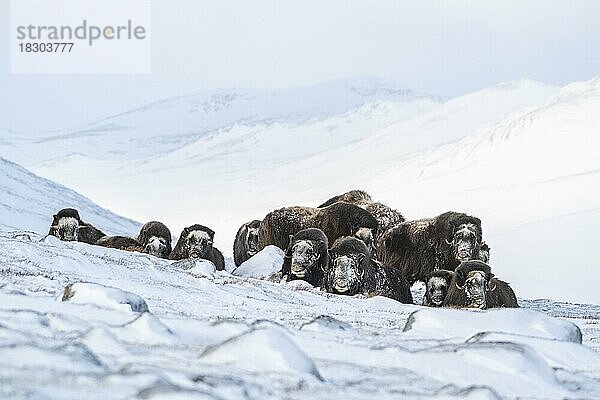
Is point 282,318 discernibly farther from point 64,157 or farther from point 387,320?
point 64,157

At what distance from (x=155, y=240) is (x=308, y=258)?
18.7ft

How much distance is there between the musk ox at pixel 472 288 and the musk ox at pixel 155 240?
784 cm

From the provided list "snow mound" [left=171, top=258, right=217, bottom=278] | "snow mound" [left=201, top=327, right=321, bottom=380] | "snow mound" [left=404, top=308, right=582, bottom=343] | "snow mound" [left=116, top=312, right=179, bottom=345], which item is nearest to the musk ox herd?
"snow mound" [left=171, top=258, right=217, bottom=278]

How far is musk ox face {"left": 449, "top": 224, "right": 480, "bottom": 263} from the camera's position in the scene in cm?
2120

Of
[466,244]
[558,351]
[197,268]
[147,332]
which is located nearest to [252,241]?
[466,244]

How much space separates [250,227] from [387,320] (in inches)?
664

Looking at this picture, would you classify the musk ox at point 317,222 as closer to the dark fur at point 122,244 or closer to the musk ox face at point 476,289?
the dark fur at point 122,244

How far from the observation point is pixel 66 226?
23406 mm

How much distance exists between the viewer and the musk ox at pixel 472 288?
16.9 metres

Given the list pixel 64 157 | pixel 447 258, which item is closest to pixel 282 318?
pixel 447 258

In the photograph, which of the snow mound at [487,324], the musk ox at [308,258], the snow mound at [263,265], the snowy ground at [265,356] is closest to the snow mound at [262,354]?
the snowy ground at [265,356]

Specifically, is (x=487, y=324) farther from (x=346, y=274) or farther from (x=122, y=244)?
Answer: (x=122, y=244)

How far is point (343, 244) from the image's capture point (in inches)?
689

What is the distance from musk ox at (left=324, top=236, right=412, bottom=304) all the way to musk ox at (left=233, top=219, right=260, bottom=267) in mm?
8847
